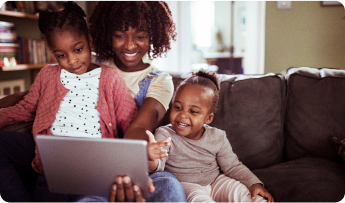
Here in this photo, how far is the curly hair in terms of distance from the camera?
1.30 meters

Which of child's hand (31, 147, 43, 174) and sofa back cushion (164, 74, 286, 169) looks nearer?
child's hand (31, 147, 43, 174)

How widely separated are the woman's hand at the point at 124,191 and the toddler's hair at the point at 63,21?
683mm

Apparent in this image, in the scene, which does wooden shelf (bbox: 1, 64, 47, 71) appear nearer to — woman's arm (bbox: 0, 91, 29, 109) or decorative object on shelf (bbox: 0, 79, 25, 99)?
decorative object on shelf (bbox: 0, 79, 25, 99)

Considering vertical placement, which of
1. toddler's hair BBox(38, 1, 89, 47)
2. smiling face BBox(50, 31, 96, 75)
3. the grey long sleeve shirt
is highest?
toddler's hair BBox(38, 1, 89, 47)

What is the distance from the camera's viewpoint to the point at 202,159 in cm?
122

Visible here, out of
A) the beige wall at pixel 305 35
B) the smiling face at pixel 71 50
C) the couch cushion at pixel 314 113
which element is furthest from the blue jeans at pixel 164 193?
the beige wall at pixel 305 35

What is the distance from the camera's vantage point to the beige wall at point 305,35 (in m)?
2.69

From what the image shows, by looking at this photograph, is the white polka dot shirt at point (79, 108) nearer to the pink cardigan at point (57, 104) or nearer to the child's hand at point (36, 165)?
the pink cardigan at point (57, 104)

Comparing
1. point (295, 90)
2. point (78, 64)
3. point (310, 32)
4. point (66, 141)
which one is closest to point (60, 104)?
point (78, 64)

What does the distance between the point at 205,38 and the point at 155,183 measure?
676cm

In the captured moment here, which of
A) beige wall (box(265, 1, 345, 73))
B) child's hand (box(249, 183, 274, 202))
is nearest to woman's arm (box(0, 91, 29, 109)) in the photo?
child's hand (box(249, 183, 274, 202))

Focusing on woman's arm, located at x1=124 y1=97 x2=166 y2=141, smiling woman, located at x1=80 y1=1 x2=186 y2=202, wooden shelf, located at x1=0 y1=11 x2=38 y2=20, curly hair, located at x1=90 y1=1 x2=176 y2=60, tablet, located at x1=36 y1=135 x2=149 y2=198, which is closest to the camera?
tablet, located at x1=36 y1=135 x2=149 y2=198

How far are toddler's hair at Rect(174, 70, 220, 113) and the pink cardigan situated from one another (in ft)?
0.94

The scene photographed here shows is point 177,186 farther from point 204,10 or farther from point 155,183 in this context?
point 204,10
